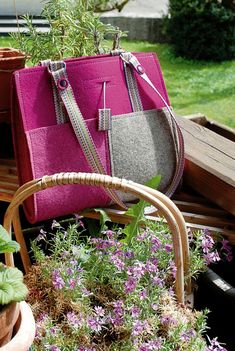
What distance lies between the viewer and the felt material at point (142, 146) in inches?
77.2

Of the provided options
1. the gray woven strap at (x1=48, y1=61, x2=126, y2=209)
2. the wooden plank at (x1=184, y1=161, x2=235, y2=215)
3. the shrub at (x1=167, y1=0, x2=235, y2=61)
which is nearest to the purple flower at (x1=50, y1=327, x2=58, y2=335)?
the gray woven strap at (x1=48, y1=61, x2=126, y2=209)

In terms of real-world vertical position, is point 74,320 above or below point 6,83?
below

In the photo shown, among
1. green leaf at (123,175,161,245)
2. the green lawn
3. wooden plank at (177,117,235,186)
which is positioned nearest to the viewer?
green leaf at (123,175,161,245)

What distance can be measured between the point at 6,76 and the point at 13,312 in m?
1.17

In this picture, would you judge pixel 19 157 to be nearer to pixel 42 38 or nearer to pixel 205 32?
pixel 42 38

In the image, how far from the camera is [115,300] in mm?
1575

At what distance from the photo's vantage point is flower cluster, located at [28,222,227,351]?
1450 millimetres

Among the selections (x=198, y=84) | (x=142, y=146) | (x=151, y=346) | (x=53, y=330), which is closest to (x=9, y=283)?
(x=53, y=330)

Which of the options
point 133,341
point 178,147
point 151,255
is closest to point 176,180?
point 178,147

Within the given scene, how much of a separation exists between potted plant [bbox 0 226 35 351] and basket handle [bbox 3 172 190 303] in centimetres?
25

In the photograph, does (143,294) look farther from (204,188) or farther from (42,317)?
(204,188)

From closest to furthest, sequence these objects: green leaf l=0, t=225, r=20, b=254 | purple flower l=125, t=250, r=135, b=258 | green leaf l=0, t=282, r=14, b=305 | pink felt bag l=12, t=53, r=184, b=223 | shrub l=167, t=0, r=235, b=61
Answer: green leaf l=0, t=282, r=14, b=305
green leaf l=0, t=225, r=20, b=254
purple flower l=125, t=250, r=135, b=258
pink felt bag l=12, t=53, r=184, b=223
shrub l=167, t=0, r=235, b=61

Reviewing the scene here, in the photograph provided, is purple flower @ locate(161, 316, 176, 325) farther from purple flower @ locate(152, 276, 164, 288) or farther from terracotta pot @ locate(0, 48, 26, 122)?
terracotta pot @ locate(0, 48, 26, 122)

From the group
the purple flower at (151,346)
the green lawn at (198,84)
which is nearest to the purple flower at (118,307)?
the purple flower at (151,346)
